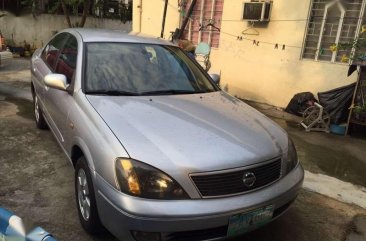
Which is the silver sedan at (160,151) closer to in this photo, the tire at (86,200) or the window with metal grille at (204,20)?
the tire at (86,200)

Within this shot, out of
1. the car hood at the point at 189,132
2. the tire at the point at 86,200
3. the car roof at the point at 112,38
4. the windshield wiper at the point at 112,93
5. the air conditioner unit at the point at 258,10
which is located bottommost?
the tire at the point at 86,200

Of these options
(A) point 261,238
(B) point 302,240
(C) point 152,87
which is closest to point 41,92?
(C) point 152,87

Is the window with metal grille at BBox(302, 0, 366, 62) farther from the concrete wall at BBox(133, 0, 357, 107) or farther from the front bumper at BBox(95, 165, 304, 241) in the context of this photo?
the front bumper at BBox(95, 165, 304, 241)

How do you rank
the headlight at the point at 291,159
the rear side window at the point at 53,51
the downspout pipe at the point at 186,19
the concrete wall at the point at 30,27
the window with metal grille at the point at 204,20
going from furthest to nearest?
the concrete wall at the point at 30,27 → the downspout pipe at the point at 186,19 → the window with metal grille at the point at 204,20 → the rear side window at the point at 53,51 → the headlight at the point at 291,159

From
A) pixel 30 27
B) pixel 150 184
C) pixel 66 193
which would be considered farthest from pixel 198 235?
pixel 30 27

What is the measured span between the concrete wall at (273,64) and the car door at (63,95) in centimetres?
468

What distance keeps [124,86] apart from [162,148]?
1.07 m

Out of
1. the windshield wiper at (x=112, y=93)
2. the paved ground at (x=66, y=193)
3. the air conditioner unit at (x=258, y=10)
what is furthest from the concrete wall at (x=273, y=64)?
the windshield wiper at (x=112, y=93)

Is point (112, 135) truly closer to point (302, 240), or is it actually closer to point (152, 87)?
point (152, 87)

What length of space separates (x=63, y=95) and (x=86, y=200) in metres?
1.12

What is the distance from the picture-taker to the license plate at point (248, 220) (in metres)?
2.27

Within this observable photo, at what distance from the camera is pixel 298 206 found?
347cm

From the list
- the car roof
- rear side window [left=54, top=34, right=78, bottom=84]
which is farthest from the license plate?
the car roof

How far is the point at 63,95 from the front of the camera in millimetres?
3336
